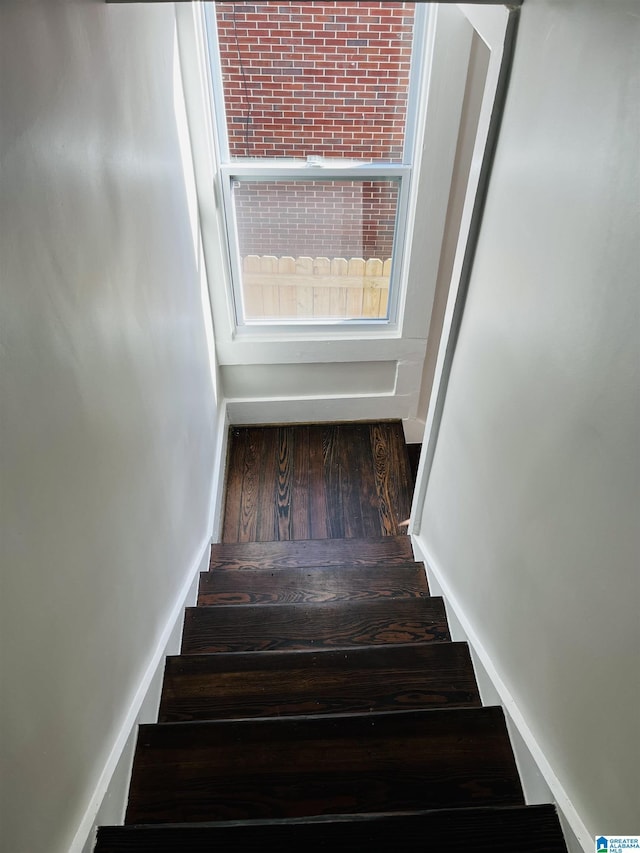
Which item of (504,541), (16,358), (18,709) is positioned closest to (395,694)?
(504,541)

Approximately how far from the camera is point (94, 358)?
1203mm

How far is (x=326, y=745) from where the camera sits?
145cm

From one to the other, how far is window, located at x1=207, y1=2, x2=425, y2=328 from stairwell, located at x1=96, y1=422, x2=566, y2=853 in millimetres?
1720

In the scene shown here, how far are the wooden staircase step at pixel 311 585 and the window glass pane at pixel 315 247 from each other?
149cm

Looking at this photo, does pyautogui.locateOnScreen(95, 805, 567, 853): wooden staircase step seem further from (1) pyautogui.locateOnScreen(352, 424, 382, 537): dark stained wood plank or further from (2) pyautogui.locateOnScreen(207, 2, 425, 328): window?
(2) pyautogui.locateOnScreen(207, 2, 425, 328): window

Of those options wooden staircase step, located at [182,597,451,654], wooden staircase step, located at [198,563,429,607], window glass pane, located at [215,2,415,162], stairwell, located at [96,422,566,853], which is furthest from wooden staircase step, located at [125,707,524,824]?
window glass pane, located at [215,2,415,162]

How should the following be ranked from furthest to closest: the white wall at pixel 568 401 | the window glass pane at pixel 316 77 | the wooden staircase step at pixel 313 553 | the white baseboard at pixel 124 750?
the wooden staircase step at pixel 313 553 < the window glass pane at pixel 316 77 < the white baseboard at pixel 124 750 < the white wall at pixel 568 401

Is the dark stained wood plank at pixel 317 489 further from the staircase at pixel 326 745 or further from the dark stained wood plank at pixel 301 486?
the staircase at pixel 326 745

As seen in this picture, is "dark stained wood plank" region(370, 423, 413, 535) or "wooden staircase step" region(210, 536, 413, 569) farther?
"dark stained wood plank" region(370, 423, 413, 535)

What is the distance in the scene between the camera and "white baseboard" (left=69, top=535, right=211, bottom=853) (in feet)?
3.80

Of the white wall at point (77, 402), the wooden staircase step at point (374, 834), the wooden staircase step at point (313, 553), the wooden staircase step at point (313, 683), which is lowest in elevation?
the wooden staircase step at point (313, 553)

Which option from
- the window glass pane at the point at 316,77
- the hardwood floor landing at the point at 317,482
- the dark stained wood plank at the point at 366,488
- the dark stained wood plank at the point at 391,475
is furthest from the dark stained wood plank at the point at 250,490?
the window glass pane at the point at 316,77

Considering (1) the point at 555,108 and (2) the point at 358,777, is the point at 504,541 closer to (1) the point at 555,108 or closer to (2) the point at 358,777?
(2) the point at 358,777

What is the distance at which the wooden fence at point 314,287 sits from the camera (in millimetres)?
3166
